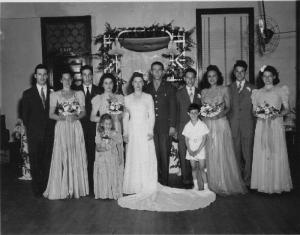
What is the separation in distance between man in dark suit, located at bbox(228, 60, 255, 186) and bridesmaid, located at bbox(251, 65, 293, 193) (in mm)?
226

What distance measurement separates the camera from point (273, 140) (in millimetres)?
5246

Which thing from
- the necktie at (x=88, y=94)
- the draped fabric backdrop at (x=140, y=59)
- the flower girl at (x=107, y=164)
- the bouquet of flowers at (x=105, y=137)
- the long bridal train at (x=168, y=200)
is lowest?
the long bridal train at (x=168, y=200)

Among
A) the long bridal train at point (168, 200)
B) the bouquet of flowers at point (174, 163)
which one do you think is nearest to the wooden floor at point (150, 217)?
the long bridal train at point (168, 200)

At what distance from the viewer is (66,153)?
208 inches

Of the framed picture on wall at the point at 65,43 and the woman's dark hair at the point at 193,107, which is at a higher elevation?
the framed picture on wall at the point at 65,43

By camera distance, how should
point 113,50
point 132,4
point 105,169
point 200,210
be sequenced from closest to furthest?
point 200,210, point 105,169, point 113,50, point 132,4

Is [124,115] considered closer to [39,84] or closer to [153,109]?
[153,109]

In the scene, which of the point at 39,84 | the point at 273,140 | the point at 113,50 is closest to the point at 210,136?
the point at 273,140

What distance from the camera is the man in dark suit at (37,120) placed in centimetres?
541

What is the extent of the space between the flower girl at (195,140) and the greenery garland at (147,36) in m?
3.04

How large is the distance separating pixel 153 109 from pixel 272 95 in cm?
174

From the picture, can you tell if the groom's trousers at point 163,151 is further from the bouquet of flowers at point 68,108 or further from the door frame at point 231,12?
the door frame at point 231,12

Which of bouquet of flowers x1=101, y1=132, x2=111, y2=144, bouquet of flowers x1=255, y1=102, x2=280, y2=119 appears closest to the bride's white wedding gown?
bouquet of flowers x1=101, y1=132, x2=111, y2=144

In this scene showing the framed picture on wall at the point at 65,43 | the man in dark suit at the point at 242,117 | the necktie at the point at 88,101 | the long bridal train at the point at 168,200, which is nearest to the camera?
the long bridal train at the point at 168,200
